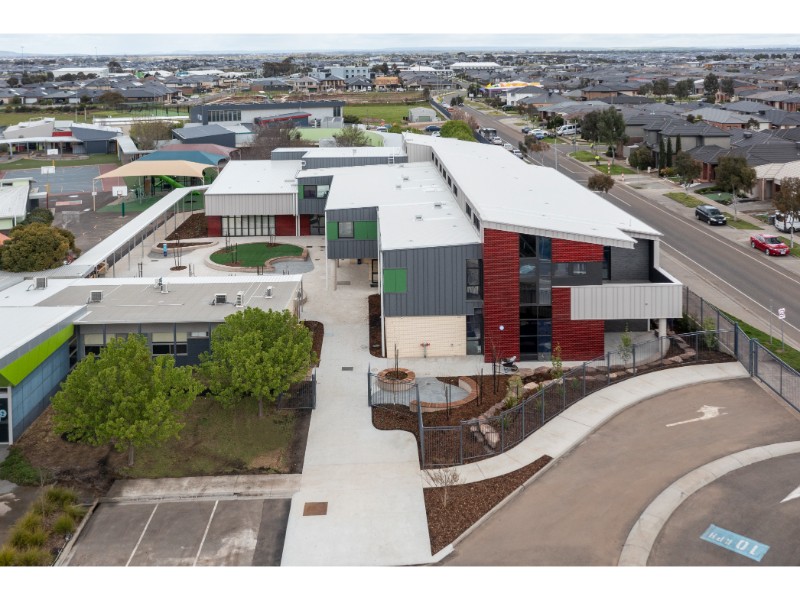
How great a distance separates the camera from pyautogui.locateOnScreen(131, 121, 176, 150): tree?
100 metres

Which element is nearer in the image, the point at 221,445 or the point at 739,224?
the point at 221,445

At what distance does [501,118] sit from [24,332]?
127 meters

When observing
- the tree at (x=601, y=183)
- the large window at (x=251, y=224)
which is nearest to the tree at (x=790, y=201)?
the tree at (x=601, y=183)

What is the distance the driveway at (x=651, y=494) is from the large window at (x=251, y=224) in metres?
34.6

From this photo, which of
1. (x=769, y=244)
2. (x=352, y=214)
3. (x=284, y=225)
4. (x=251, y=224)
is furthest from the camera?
(x=251, y=224)

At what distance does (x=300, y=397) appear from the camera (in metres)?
29.5

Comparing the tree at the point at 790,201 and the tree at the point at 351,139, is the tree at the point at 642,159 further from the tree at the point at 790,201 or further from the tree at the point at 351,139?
the tree at the point at 790,201

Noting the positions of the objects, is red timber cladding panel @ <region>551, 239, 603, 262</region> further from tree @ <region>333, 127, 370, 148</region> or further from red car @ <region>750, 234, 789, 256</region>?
tree @ <region>333, 127, 370, 148</region>

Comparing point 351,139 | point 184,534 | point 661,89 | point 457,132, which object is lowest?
point 184,534

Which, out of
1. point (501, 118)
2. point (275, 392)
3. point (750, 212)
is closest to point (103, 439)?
point (275, 392)

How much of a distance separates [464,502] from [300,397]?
9200 mm

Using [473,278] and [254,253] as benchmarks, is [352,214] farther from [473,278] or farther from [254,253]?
[254,253]

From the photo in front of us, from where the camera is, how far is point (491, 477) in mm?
23453

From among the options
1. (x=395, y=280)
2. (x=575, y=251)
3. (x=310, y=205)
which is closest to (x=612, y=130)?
(x=310, y=205)
